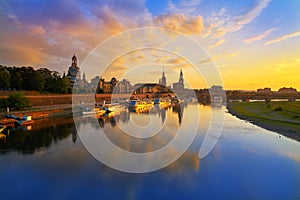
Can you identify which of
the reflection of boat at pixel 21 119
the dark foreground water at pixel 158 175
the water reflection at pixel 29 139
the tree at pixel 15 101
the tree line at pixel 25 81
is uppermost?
the tree line at pixel 25 81

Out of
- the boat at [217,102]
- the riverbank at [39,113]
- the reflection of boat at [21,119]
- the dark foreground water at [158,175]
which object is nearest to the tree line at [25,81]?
the riverbank at [39,113]

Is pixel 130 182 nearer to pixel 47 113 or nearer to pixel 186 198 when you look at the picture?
pixel 186 198

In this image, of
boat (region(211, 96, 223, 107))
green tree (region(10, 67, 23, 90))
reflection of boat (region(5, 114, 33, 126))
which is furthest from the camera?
boat (region(211, 96, 223, 107))

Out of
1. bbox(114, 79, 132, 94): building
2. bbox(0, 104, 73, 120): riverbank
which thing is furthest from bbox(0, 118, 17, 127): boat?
bbox(114, 79, 132, 94): building

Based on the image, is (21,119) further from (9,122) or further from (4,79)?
(4,79)

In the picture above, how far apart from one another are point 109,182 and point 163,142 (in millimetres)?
6588

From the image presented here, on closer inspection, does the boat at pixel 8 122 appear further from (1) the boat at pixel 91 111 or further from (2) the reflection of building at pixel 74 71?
(2) the reflection of building at pixel 74 71

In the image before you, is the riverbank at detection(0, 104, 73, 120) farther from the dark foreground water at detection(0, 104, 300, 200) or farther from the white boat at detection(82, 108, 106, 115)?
the dark foreground water at detection(0, 104, 300, 200)

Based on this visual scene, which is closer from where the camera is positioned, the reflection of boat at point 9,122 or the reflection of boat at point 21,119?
the reflection of boat at point 9,122

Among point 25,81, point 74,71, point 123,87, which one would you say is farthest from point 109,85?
point 25,81

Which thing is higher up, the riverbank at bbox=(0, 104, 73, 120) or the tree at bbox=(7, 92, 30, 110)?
the tree at bbox=(7, 92, 30, 110)

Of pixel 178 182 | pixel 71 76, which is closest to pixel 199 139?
pixel 178 182

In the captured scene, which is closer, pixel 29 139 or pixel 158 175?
pixel 158 175

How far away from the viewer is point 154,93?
9056 centimetres
